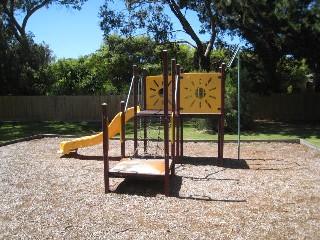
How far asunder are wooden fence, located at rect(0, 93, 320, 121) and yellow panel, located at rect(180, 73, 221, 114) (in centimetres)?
1399

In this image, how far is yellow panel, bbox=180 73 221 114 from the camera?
353 inches

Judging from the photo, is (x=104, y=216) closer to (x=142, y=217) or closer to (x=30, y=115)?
(x=142, y=217)

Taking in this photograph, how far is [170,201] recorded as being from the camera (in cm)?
589

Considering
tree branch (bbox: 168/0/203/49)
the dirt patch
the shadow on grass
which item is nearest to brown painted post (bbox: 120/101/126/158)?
the dirt patch

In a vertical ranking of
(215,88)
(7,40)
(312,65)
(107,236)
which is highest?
(7,40)

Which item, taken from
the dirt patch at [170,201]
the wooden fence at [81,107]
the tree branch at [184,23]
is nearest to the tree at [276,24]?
the tree branch at [184,23]

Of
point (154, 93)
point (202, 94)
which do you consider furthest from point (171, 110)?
point (202, 94)

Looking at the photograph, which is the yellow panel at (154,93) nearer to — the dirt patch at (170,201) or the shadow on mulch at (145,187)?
the dirt patch at (170,201)

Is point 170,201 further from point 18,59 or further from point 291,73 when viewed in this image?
point 291,73

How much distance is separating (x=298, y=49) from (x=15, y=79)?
1667cm

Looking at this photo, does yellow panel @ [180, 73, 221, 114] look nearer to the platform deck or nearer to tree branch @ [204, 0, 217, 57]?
the platform deck

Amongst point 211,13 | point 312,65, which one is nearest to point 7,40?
point 211,13

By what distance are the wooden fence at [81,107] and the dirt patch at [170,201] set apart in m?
13.5

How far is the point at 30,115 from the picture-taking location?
23.3 metres
